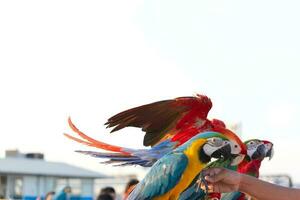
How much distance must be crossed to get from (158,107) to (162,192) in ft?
3.35

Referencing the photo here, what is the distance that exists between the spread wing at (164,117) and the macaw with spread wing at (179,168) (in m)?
0.84

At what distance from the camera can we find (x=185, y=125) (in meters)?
4.71

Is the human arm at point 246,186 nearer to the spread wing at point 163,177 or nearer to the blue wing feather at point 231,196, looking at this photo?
the spread wing at point 163,177

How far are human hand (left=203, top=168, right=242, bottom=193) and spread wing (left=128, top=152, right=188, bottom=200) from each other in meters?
0.59

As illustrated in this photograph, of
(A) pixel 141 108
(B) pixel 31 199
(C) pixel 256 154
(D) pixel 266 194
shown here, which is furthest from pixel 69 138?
(B) pixel 31 199

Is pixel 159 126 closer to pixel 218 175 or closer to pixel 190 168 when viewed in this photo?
pixel 190 168

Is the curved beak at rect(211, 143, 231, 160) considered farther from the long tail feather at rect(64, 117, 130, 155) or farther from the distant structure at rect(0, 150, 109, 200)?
the distant structure at rect(0, 150, 109, 200)

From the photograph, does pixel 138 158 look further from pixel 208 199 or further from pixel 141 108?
pixel 208 199

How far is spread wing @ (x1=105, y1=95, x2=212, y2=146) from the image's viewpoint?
4480mm

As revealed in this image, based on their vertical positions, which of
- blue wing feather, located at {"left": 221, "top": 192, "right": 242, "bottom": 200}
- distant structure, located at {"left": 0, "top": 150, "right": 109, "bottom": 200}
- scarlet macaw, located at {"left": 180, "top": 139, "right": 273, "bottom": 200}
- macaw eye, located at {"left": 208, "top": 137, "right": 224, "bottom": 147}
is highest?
macaw eye, located at {"left": 208, "top": 137, "right": 224, "bottom": 147}

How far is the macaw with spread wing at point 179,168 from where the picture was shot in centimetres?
346

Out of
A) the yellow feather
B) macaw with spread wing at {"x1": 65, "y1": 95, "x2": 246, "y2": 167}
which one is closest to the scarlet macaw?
macaw with spread wing at {"x1": 65, "y1": 95, "x2": 246, "y2": 167}

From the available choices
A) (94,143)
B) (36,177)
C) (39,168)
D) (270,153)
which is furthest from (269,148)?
(39,168)

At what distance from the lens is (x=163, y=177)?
359 cm
